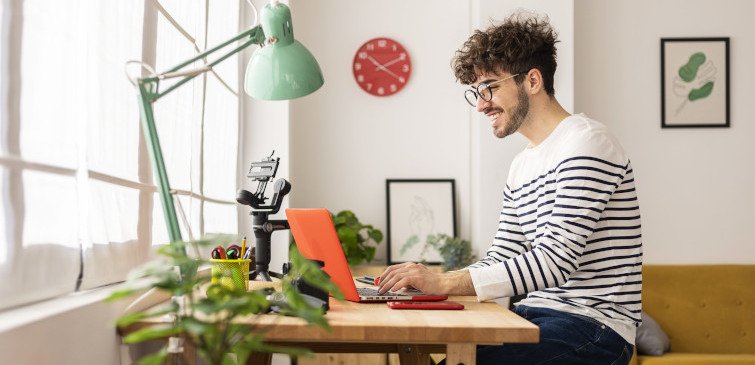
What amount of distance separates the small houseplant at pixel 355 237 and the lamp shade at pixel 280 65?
6.86ft

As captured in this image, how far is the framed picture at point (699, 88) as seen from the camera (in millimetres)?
4480

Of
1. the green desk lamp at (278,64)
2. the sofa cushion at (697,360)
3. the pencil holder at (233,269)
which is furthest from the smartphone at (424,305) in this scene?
the sofa cushion at (697,360)

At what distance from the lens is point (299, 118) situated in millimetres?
4559

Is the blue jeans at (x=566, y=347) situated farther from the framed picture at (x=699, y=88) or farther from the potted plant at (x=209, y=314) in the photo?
the framed picture at (x=699, y=88)

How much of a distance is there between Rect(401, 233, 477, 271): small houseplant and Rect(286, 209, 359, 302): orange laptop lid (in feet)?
6.75

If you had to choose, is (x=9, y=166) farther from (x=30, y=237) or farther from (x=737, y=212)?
(x=737, y=212)

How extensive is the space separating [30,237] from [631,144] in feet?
11.7

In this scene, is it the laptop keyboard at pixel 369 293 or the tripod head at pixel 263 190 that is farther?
the tripod head at pixel 263 190

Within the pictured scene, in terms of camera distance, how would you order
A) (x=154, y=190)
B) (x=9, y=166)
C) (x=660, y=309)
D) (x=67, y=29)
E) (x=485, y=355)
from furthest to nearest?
1. (x=660, y=309)
2. (x=154, y=190)
3. (x=485, y=355)
4. (x=67, y=29)
5. (x=9, y=166)

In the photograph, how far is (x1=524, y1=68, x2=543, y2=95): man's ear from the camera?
2.40 m

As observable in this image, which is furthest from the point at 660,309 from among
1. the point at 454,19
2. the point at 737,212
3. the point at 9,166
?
the point at 9,166

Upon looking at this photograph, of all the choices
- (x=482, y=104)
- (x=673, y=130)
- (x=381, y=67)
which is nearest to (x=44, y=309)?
(x=482, y=104)

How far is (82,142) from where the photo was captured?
1835mm

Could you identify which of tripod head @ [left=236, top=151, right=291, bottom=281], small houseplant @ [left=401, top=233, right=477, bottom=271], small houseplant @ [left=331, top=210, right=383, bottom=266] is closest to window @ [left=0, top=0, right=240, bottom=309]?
tripod head @ [left=236, top=151, right=291, bottom=281]
